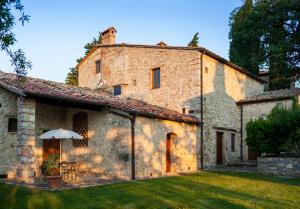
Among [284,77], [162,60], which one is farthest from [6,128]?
[284,77]

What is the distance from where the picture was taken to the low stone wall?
13.8 meters

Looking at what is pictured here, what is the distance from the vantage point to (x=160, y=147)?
14.4 metres

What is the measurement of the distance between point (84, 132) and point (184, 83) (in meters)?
6.44

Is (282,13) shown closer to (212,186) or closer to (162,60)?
(162,60)

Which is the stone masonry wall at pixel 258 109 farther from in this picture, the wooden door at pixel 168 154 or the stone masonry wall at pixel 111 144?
the wooden door at pixel 168 154

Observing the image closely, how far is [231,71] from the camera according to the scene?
19.9 metres

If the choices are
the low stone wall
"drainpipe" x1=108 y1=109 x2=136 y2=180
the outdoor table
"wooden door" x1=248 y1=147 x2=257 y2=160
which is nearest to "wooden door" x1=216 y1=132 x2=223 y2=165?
"wooden door" x1=248 y1=147 x2=257 y2=160

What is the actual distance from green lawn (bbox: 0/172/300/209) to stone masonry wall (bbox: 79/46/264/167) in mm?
7397

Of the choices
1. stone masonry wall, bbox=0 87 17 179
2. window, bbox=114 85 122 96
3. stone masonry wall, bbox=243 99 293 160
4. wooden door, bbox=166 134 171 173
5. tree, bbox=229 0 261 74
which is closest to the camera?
stone masonry wall, bbox=0 87 17 179

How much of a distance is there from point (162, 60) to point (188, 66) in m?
1.72

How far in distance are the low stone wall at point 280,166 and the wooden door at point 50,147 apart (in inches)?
356

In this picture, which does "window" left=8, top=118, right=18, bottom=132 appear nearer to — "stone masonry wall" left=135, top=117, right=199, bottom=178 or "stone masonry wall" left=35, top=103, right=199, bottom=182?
"stone masonry wall" left=35, top=103, right=199, bottom=182

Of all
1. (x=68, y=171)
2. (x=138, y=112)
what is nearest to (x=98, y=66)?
(x=138, y=112)

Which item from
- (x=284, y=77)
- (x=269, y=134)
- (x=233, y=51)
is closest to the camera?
(x=269, y=134)
